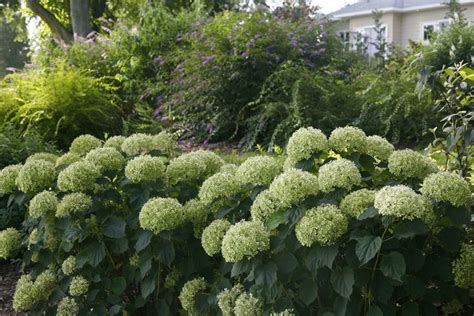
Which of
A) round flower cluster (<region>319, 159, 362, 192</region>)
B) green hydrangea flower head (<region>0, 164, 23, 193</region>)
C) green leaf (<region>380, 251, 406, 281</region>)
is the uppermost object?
round flower cluster (<region>319, 159, 362, 192</region>)

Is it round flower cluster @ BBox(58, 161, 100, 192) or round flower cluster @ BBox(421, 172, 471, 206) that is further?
round flower cluster @ BBox(58, 161, 100, 192)

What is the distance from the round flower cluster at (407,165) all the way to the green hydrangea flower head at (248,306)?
66 centimetres

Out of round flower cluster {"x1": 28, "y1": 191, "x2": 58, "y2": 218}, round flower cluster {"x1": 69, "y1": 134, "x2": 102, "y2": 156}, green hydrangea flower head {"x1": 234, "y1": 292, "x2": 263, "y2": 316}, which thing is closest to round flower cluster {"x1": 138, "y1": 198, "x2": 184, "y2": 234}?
green hydrangea flower head {"x1": 234, "y1": 292, "x2": 263, "y2": 316}

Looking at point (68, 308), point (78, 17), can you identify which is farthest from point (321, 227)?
point (78, 17)

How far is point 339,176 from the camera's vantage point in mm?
1665

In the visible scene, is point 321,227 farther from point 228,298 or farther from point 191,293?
point 191,293

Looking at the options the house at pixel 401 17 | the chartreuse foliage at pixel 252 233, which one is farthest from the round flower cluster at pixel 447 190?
the house at pixel 401 17

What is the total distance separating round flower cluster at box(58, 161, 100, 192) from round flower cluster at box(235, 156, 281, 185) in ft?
2.18

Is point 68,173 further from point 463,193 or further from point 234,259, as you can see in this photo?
point 463,193

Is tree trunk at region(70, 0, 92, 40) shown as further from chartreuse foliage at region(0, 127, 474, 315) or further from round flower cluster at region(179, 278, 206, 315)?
round flower cluster at region(179, 278, 206, 315)

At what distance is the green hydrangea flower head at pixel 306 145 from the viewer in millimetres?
1863

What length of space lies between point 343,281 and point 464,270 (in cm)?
46

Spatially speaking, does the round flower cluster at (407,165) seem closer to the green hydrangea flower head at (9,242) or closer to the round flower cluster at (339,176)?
the round flower cluster at (339,176)

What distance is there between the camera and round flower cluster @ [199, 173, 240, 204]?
6.47 ft
